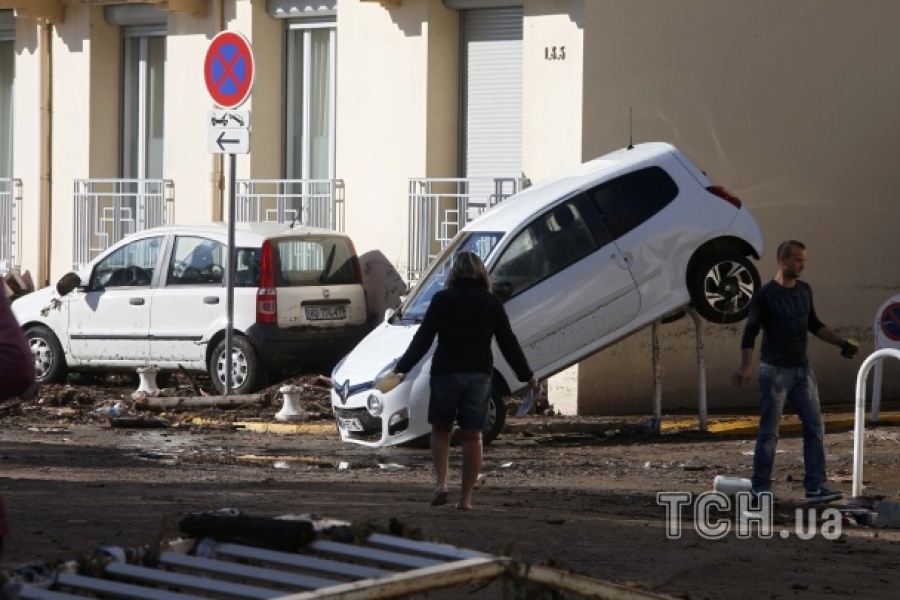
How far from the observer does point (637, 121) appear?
18.8 metres

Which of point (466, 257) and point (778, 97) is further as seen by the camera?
point (778, 97)

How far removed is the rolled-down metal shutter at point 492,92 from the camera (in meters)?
20.2

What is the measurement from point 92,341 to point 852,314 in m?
8.30

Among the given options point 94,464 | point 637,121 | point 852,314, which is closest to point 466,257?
point 94,464

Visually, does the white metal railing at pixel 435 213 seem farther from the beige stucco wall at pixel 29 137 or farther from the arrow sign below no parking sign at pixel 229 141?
the beige stucco wall at pixel 29 137

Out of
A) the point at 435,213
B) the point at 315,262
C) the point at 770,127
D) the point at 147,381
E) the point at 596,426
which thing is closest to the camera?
the point at 596,426

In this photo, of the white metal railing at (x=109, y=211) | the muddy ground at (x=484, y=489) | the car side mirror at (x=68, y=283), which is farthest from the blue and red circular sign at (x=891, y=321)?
the white metal railing at (x=109, y=211)

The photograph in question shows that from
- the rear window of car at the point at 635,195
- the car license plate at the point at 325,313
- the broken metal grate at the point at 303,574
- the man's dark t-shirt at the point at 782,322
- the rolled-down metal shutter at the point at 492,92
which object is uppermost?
the rolled-down metal shutter at the point at 492,92

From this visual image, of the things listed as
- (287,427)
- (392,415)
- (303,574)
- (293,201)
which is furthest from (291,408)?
(303,574)

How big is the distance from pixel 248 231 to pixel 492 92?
318cm

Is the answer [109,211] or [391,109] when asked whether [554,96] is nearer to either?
[391,109]

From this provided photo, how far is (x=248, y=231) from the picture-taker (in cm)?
1956

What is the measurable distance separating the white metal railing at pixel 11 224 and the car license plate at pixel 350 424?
10.0 metres

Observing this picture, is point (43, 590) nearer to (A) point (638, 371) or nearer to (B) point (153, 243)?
(A) point (638, 371)
